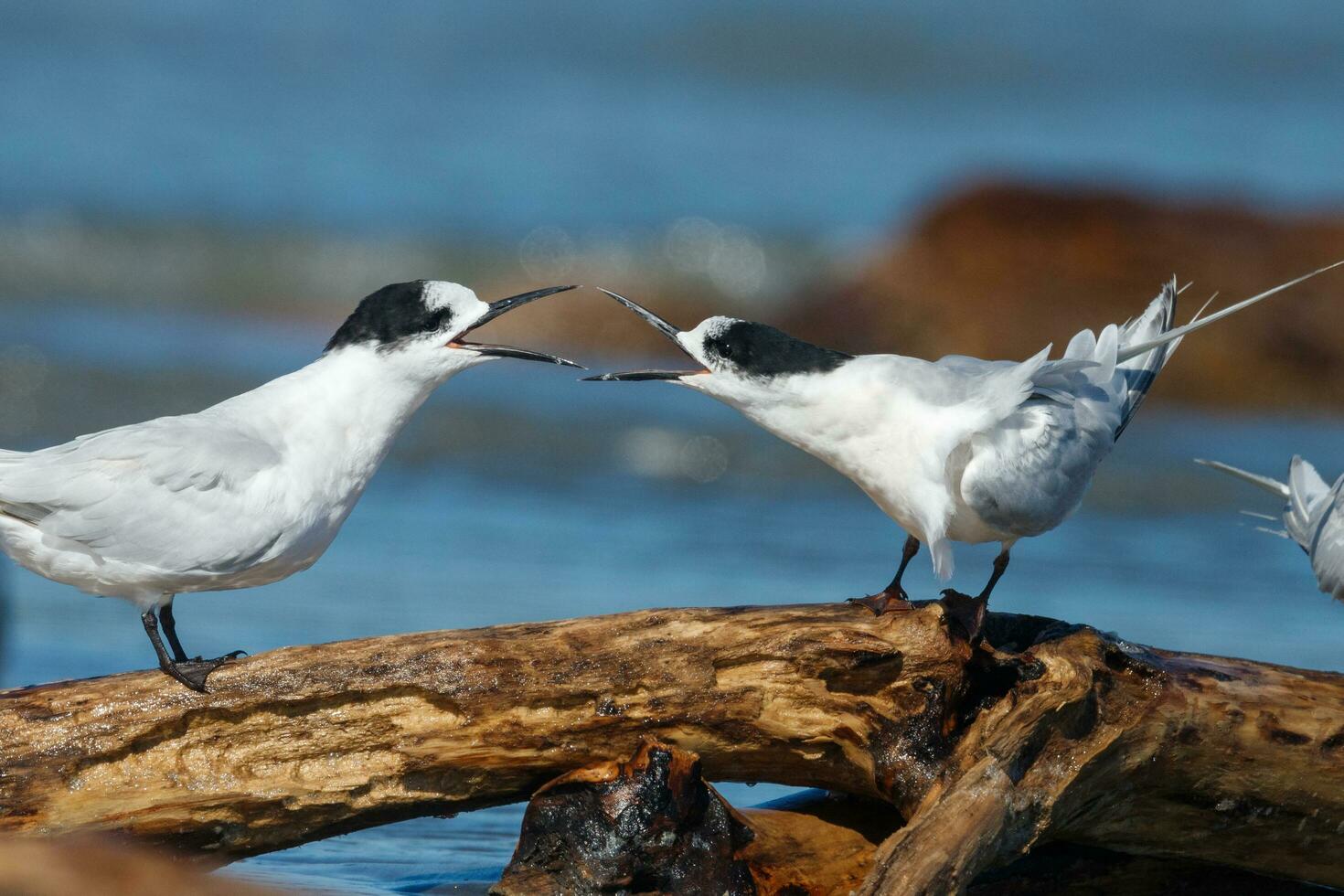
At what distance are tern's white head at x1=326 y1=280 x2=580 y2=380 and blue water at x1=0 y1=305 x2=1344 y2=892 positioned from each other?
1414 mm

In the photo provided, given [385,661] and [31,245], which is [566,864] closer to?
[385,661]

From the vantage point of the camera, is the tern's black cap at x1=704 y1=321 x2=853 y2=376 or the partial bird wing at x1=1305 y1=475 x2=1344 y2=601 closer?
the tern's black cap at x1=704 y1=321 x2=853 y2=376

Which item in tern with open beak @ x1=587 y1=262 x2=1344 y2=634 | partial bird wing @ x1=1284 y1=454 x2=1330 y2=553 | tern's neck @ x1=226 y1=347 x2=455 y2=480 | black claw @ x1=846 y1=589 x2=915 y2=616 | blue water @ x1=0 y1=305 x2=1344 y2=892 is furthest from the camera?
blue water @ x1=0 y1=305 x2=1344 y2=892

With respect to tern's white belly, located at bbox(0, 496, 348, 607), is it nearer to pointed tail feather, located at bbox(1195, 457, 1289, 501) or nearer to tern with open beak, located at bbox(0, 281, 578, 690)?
tern with open beak, located at bbox(0, 281, 578, 690)

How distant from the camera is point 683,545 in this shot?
8.38m

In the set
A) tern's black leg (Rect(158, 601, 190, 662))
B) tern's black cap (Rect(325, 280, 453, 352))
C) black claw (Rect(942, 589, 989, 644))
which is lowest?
tern's black leg (Rect(158, 601, 190, 662))

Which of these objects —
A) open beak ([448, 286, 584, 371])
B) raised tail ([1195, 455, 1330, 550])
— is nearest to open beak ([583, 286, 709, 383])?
open beak ([448, 286, 584, 371])

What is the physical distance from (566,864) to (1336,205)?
15.0 metres

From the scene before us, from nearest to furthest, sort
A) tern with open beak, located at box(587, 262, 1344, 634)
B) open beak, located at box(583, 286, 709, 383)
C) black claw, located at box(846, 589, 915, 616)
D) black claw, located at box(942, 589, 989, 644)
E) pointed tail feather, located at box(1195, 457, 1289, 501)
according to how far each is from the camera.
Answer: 1. black claw, located at box(942, 589, 989, 644)
2. black claw, located at box(846, 589, 915, 616)
3. tern with open beak, located at box(587, 262, 1344, 634)
4. open beak, located at box(583, 286, 709, 383)
5. pointed tail feather, located at box(1195, 457, 1289, 501)

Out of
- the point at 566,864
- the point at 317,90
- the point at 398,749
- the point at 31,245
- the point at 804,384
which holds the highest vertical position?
the point at 317,90

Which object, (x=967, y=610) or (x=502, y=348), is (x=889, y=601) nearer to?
(x=967, y=610)

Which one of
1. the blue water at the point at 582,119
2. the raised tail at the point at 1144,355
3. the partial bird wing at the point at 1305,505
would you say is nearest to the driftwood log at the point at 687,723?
the raised tail at the point at 1144,355

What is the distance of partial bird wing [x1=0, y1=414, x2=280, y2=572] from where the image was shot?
402 centimetres

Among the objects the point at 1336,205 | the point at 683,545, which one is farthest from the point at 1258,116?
the point at 683,545
